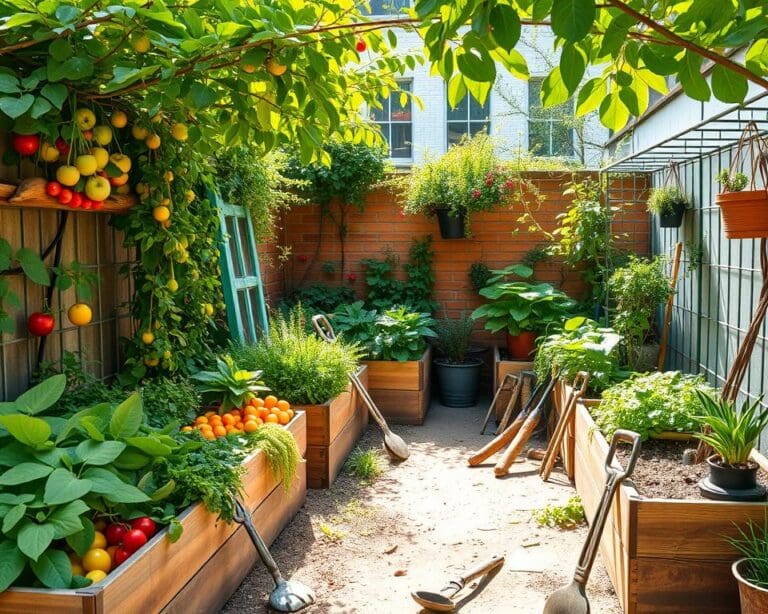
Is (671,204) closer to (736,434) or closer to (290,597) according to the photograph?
(736,434)

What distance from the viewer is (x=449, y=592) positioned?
9.90ft

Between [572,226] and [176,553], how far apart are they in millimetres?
4588

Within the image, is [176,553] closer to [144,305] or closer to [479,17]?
[144,305]

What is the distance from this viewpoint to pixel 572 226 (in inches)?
243

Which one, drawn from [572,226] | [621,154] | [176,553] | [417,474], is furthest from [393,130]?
[176,553]

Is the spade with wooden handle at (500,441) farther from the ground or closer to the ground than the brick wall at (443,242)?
closer to the ground

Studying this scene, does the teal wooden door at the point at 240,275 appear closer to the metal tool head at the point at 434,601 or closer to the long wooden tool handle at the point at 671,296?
the metal tool head at the point at 434,601

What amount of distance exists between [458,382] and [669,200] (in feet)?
7.50

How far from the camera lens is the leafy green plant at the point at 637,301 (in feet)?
15.9

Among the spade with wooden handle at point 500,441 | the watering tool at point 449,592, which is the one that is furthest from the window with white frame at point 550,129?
the watering tool at point 449,592

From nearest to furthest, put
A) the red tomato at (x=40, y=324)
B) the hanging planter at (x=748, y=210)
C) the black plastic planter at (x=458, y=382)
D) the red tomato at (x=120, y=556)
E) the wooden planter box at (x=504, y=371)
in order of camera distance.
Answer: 1. the red tomato at (x=120, y=556)
2. the red tomato at (x=40, y=324)
3. the hanging planter at (x=748, y=210)
4. the wooden planter box at (x=504, y=371)
5. the black plastic planter at (x=458, y=382)

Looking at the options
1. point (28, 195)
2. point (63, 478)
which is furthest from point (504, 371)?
point (63, 478)

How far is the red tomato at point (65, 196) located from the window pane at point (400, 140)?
8.74 metres

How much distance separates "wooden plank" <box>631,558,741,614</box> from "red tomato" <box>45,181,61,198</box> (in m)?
2.52
